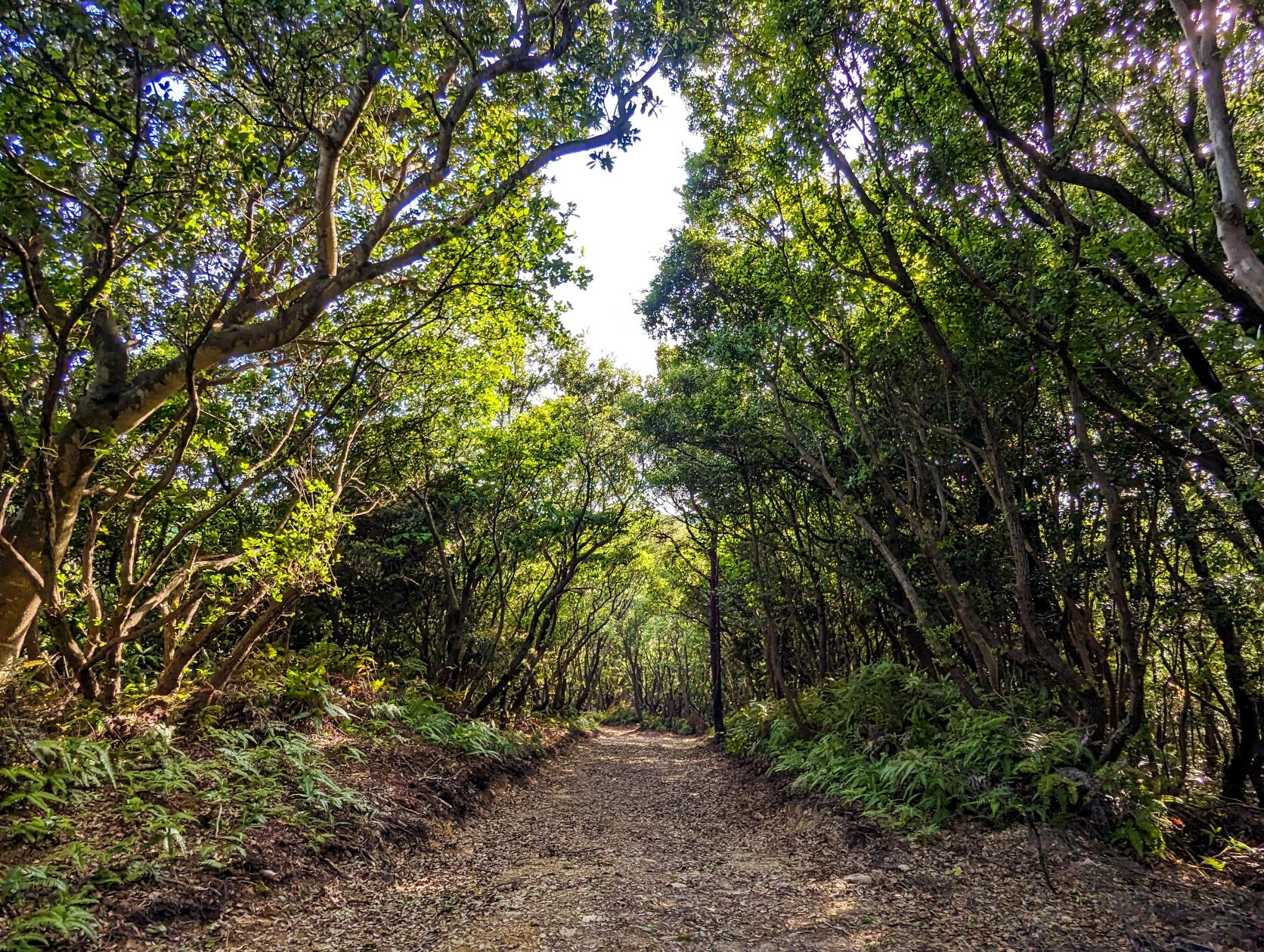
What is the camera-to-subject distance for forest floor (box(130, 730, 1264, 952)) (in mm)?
3861

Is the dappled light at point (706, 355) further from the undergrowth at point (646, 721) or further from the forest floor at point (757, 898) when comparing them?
the undergrowth at point (646, 721)

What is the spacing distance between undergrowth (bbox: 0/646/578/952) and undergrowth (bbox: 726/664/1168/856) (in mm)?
6326

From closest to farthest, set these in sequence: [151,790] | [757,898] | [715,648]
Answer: [757,898], [151,790], [715,648]

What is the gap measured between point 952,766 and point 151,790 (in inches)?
337

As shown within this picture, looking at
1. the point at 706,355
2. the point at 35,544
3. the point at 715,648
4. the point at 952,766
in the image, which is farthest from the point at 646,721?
the point at 35,544

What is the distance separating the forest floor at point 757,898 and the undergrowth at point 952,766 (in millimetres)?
334

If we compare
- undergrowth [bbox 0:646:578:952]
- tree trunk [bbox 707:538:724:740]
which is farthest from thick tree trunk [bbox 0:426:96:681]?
tree trunk [bbox 707:538:724:740]

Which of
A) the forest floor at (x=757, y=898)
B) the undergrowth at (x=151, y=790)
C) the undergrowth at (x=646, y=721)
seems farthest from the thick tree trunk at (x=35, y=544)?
the undergrowth at (x=646, y=721)

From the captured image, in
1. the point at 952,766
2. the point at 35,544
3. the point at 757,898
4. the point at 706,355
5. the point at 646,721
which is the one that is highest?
the point at 706,355

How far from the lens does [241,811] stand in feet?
16.6

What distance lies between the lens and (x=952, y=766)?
6.41m

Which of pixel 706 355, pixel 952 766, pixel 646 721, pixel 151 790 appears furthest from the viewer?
pixel 646 721

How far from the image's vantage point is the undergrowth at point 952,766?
5156mm

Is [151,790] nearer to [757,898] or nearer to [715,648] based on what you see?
[757,898]
